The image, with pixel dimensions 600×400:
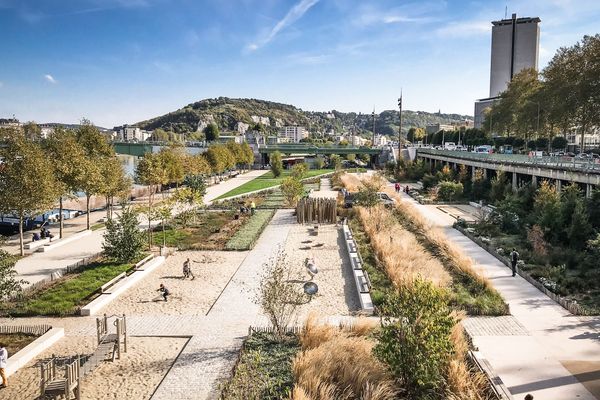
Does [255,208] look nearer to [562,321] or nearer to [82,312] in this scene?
[82,312]

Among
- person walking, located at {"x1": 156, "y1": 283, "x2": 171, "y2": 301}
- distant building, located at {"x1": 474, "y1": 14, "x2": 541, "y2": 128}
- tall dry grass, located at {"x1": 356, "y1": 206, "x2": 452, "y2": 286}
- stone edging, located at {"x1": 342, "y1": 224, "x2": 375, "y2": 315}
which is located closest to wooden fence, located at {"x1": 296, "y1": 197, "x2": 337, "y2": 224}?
tall dry grass, located at {"x1": 356, "y1": 206, "x2": 452, "y2": 286}

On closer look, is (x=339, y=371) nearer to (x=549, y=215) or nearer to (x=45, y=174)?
(x=549, y=215)

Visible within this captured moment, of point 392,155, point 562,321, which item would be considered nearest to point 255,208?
point 562,321

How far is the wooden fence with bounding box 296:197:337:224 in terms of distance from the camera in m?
33.4

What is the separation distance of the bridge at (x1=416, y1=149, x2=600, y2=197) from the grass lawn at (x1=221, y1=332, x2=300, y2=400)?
22.3m

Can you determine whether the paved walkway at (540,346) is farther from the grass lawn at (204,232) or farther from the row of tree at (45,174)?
the row of tree at (45,174)

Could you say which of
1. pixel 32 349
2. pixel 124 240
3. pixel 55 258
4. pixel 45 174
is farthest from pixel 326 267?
pixel 45 174

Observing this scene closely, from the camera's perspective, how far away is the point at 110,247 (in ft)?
69.5

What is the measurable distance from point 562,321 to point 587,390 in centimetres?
430

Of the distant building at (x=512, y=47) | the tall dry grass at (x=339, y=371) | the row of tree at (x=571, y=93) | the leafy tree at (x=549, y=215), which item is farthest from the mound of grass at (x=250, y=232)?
the distant building at (x=512, y=47)

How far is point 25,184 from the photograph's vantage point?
24312mm

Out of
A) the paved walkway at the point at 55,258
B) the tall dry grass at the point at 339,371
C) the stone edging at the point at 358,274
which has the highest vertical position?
the tall dry grass at the point at 339,371

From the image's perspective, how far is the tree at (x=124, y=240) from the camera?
2105cm

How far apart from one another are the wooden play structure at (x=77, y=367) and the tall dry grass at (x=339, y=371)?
4455mm
